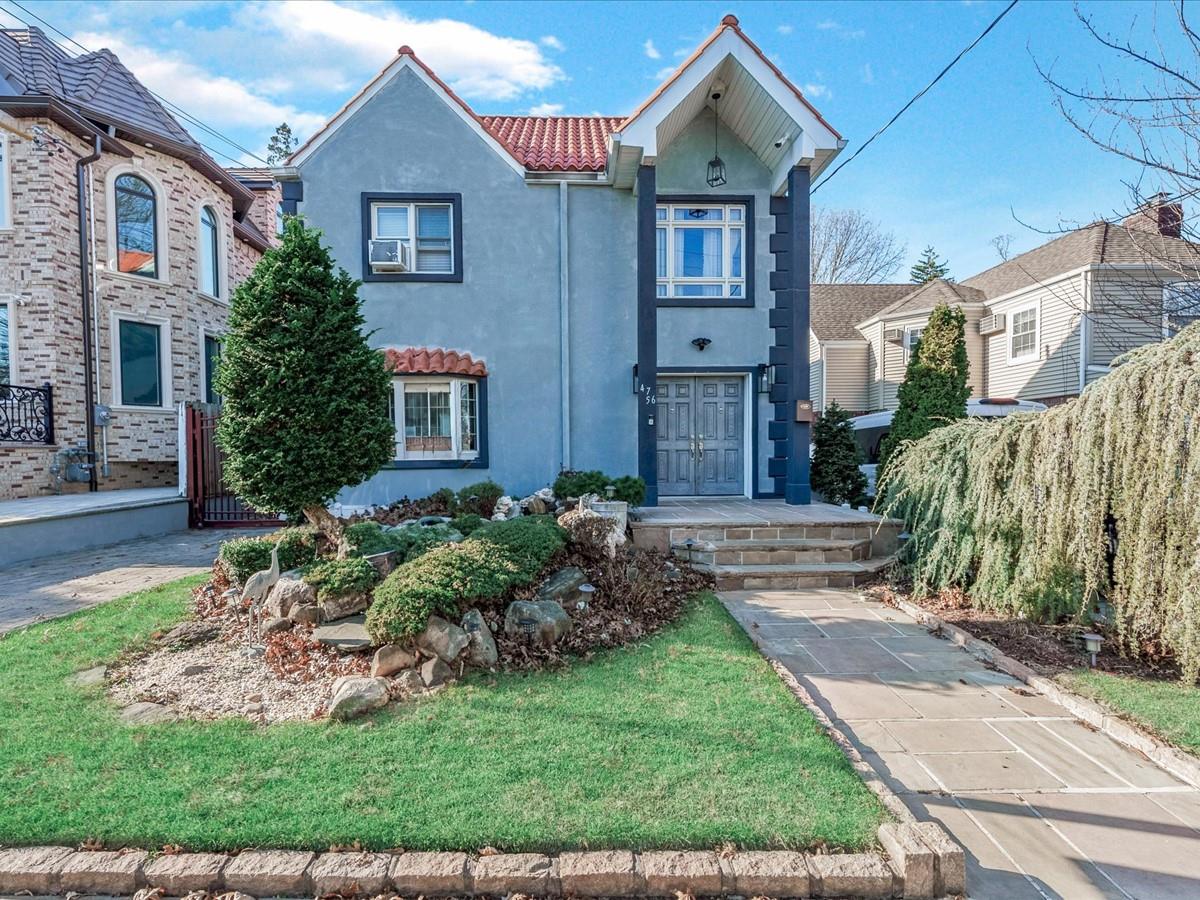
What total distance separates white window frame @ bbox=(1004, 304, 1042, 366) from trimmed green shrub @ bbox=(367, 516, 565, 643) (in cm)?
1742

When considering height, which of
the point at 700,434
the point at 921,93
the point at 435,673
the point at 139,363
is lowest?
the point at 435,673

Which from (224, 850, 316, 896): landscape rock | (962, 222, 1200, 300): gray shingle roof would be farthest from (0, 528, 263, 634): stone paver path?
(962, 222, 1200, 300): gray shingle roof

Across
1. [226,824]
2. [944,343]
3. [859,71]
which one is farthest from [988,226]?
[226,824]

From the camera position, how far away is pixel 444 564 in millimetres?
4773

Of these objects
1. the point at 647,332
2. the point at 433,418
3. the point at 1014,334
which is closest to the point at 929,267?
the point at 1014,334

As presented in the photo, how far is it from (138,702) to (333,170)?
8.45 meters

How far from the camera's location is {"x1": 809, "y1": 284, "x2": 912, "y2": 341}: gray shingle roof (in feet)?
72.7

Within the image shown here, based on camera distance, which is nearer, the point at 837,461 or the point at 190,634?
the point at 190,634

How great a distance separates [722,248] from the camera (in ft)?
33.2

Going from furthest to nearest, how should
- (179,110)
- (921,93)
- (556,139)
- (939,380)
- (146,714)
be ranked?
1. (179,110)
2. (556,139)
3. (939,380)
4. (921,93)
5. (146,714)

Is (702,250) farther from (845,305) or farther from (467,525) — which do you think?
(845,305)

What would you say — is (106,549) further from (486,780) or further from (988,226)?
(988,226)

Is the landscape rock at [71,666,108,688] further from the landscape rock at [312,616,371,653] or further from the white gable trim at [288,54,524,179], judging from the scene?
the white gable trim at [288,54,524,179]

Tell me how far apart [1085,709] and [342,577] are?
5.45 metres
